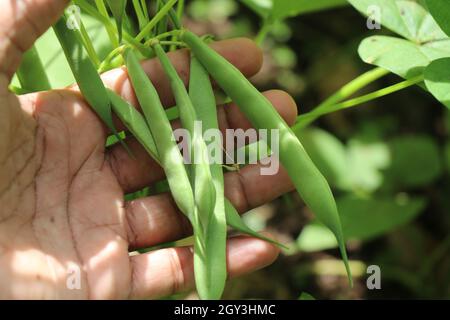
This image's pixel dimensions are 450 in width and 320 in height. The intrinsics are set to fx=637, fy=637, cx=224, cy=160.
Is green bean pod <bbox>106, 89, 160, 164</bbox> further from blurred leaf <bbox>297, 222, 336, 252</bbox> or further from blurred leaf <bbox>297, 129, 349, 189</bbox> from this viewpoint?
blurred leaf <bbox>297, 129, 349, 189</bbox>

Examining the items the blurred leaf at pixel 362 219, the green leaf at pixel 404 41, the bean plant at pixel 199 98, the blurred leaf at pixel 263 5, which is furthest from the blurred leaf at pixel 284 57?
the bean plant at pixel 199 98

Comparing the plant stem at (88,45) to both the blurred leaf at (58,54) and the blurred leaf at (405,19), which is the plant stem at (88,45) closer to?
the blurred leaf at (58,54)

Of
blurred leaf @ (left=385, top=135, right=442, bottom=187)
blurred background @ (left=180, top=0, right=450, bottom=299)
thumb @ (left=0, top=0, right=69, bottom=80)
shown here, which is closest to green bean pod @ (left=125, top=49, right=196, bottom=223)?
thumb @ (left=0, top=0, right=69, bottom=80)

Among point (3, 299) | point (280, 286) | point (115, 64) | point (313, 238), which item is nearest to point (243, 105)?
point (115, 64)

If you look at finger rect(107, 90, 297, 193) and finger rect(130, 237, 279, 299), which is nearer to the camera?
finger rect(130, 237, 279, 299)

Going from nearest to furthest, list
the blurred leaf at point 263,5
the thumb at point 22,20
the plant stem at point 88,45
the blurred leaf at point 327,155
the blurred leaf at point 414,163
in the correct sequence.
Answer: the thumb at point 22,20
the plant stem at point 88,45
the blurred leaf at point 263,5
the blurred leaf at point 327,155
the blurred leaf at point 414,163

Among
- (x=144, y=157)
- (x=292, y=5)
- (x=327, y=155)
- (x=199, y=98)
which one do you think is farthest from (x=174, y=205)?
(x=327, y=155)

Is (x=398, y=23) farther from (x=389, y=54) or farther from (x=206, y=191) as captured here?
(x=206, y=191)
